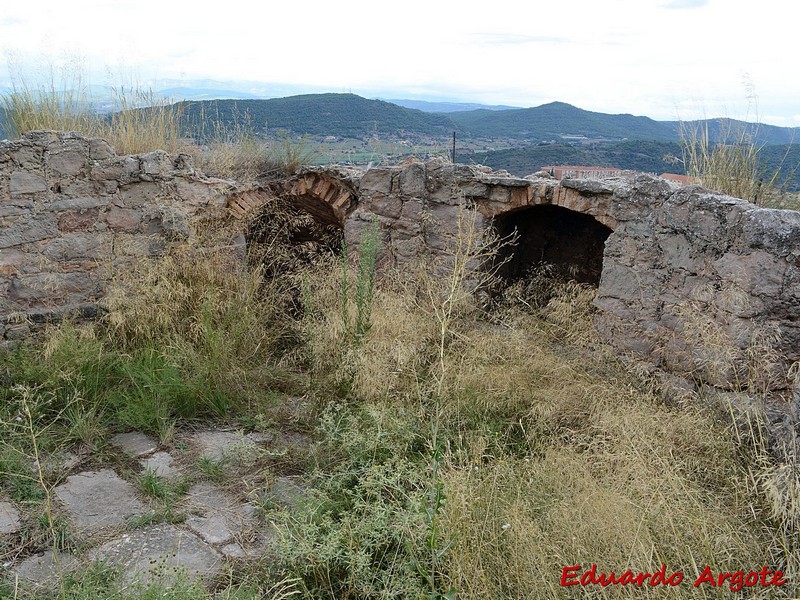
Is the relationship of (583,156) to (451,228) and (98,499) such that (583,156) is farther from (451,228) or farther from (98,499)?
(98,499)

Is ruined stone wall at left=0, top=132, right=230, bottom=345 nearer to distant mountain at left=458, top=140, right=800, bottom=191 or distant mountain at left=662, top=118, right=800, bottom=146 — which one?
distant mountain at left=662, top=118, right=800, bottom=146

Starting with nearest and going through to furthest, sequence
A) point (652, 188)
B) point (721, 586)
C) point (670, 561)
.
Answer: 1. point (721, 586)
2. point (670, 561)
3. point (652, 188)

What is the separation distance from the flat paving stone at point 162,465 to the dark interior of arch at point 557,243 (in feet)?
12.1

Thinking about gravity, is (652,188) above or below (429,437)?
above

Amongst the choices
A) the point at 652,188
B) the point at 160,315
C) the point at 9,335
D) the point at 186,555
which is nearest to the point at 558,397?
the point at 652,188

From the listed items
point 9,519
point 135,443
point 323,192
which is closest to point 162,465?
point 135,443

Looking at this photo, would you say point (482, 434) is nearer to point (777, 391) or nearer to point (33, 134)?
point (777, 391)

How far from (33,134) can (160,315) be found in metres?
1.84

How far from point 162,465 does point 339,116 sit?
13.3 meters

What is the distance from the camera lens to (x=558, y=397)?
432 centimetres

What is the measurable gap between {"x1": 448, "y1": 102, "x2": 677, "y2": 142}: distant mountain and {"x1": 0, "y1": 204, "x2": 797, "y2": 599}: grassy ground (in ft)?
44.3

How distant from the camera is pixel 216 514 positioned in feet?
11.6

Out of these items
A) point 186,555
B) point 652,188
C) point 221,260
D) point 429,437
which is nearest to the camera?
point 186,555

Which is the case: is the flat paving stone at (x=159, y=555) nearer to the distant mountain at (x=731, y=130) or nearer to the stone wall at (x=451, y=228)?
the stone wall at (x=451, y=228)
